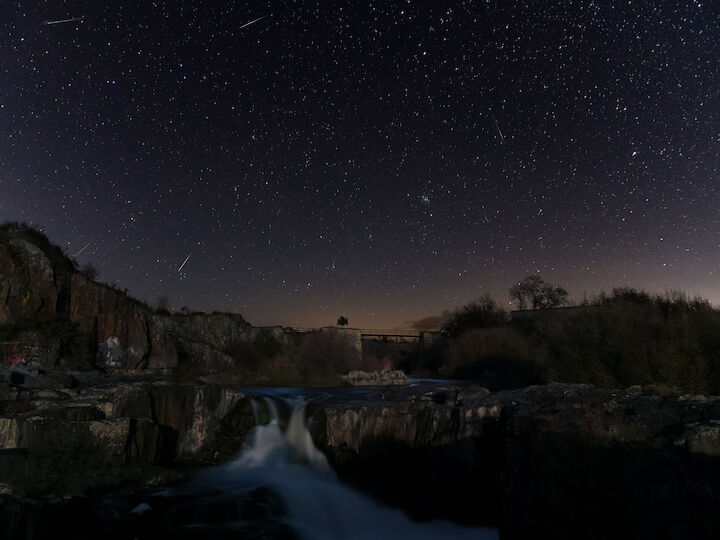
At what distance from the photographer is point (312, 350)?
2923 cm

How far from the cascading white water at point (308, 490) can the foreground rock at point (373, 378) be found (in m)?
10.8

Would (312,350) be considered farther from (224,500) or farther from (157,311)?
(224,500)

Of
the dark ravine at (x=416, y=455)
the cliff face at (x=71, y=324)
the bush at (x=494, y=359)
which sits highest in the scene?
the cliff face at (x=71, y=324)

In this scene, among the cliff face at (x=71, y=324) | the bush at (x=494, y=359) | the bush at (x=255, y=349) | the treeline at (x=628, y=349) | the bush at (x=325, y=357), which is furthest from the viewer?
the bush at (x=255, y=349)

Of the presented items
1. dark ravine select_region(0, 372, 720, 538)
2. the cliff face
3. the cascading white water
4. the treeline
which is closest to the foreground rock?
the treeline

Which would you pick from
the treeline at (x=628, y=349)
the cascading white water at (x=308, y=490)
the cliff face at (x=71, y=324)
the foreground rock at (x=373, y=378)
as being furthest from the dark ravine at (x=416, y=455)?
the foreground rock at (x=373, y=378)

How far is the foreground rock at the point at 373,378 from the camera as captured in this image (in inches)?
1017

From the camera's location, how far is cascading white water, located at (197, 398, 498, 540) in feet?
31.7

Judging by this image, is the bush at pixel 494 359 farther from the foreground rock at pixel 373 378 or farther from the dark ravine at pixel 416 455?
the dark ravine at pixel 416 455

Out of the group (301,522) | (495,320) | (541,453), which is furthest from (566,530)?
(495,320)

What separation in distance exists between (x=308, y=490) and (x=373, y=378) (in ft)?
48.9

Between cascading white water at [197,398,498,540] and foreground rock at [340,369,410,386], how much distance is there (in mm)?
10754

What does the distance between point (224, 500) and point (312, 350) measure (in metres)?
19.1

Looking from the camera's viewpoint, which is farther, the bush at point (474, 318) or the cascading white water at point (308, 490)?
the bush at point (474, 318)
